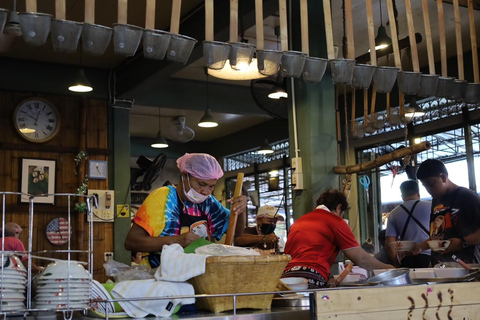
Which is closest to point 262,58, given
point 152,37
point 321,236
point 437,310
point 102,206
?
point 152,37

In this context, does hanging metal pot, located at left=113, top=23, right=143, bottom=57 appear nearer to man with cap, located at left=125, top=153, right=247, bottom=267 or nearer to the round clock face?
man with cap, located at left=125, top=153, right=247, bottom=267

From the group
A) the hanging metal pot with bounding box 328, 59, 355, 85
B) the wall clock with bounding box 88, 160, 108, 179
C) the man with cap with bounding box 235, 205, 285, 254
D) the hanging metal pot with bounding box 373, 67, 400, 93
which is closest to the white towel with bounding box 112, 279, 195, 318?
the hanging metal pot with bounding box 328, 59, 355, 85

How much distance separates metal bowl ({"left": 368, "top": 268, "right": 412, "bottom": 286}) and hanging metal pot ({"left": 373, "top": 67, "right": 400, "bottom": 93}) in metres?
0.87

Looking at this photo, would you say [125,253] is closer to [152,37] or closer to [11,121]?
[11,121]

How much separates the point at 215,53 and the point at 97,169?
231 inches

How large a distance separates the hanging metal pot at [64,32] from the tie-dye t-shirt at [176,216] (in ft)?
3.09

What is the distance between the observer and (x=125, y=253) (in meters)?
8.25

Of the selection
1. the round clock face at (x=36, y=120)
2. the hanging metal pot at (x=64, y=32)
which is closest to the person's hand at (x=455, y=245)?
the hanging metal pot at (x=64, y=32)

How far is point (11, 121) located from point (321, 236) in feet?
17.3

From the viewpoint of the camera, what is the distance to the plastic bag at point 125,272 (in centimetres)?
226

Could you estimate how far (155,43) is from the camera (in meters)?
2.43

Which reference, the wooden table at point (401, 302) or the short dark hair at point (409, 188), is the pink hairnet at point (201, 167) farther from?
the short dark hair at point (409, 188)

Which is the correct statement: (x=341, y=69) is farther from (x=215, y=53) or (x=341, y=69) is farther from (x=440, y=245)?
(x=440, y=245)

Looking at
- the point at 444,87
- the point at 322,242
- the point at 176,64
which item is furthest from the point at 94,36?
the point at 176,64
